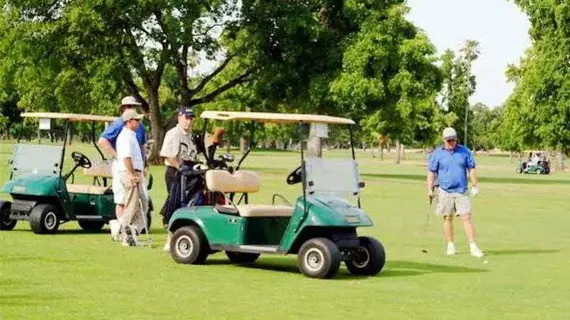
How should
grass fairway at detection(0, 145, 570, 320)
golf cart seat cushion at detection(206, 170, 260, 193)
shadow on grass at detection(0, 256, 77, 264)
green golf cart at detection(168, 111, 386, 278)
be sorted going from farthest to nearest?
golf cart seat cushion at detection(206, 170, 260, 193) < shadow on grass at detection(0, 256, 77, 264) < green golf cart at detection(168, 111, 386, 278) < grass fairway at detection(0, 145, 570, 320)

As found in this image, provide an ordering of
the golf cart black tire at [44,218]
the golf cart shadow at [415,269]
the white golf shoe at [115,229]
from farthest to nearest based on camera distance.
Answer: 1. the golf cart black tire at [44,218]
2. the white golf shoe at [115,229]
3. the golf cart shadow at [415,269]

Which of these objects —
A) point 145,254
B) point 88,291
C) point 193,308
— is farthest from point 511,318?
point 145,254

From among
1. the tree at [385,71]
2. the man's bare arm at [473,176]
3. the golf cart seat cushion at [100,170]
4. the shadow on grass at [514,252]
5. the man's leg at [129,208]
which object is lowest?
the shadow on grass at [514,252]

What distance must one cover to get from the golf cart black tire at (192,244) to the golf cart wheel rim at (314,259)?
1534mm

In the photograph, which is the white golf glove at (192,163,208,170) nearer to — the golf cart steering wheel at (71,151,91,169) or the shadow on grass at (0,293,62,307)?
the golf cart steering wheel at (71,151,91,169)

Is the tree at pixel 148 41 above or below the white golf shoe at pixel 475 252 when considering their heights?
above

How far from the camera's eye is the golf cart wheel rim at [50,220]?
58.6 ft

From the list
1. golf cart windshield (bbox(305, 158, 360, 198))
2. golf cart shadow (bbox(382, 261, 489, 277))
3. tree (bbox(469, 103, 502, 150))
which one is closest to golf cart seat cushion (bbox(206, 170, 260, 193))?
golf cart windshield (bbox(305, 158, 360, 198))

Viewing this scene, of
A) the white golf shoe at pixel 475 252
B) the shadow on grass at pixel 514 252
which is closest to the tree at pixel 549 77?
the shadow on grass at pixel 514 252

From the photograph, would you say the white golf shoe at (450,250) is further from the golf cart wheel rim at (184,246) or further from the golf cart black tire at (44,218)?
the golf cart black tire at (44,218)

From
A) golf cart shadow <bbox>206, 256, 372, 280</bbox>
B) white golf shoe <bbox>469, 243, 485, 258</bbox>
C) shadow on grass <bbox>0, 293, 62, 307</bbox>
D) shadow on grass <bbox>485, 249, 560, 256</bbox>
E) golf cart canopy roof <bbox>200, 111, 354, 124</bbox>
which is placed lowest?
shadow on grass <bbox>485, 249, 560, 256</bbox>

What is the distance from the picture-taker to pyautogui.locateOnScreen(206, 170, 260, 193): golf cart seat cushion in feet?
47.9

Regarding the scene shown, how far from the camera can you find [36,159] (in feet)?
61.2

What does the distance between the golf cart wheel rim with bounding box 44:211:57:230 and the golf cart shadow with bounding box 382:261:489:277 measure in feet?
18.5
